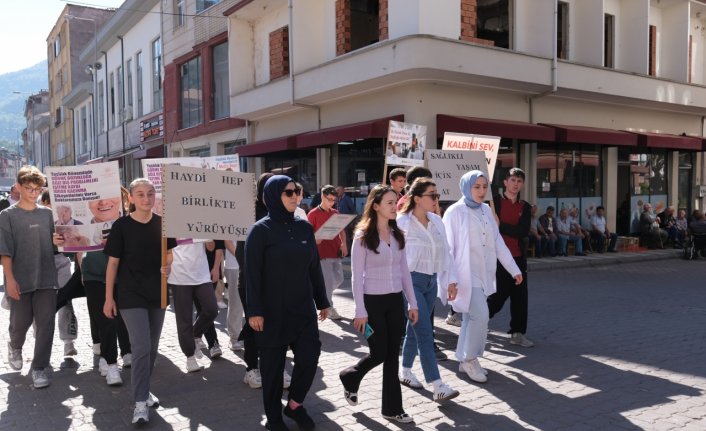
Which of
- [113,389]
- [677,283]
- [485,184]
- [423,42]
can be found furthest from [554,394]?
[423,42]

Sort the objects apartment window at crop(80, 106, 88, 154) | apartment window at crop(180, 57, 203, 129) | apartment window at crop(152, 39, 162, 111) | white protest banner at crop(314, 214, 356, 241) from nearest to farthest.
A: white protest banner at crop(314, 214, 356, 241)
apartment window at crop(180, 57, 203, 129)
apartment window at crop(152, 39, 162, 111)
apartment window at crop(80, 106, 88, 154)

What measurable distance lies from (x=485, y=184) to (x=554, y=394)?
195 centimetres

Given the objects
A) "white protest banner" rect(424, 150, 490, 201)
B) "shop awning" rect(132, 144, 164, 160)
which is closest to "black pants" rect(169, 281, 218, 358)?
"white protest banner" rect(424, 150, 490, 201)

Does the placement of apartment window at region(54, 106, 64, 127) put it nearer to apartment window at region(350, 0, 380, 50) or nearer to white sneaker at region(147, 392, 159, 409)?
apartment window at region(350, 0, 380, 50)

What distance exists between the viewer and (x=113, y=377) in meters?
5.65

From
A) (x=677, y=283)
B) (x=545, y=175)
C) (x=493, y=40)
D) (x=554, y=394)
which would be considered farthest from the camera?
(x=545, y=175)

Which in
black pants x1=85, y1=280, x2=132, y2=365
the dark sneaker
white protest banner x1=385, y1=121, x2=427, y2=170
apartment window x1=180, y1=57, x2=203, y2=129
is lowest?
the dark sneaker

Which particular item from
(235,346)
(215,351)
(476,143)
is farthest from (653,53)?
(215,351)

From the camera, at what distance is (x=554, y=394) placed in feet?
17.4

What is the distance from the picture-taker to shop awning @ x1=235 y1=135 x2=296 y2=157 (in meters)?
18.3

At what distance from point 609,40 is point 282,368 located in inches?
742

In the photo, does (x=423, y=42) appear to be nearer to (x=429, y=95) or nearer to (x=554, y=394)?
(x=429, y=95)

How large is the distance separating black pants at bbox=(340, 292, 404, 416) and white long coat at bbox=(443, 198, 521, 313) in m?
1.10

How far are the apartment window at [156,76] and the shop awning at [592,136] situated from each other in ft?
63.6
